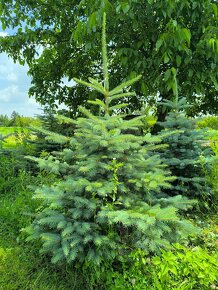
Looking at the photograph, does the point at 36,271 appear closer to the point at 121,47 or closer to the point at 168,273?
the point at 168,273

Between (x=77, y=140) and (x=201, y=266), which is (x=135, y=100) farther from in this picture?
(x=201, y=266)

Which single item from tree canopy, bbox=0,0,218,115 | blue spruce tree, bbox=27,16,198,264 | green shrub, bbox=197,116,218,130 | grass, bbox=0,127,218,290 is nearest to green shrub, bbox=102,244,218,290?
grass, bbox=0,127,218,290

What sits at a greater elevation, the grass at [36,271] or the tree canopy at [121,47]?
the tree canopy at [121,47]

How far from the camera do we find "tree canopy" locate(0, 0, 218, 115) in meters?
7.09

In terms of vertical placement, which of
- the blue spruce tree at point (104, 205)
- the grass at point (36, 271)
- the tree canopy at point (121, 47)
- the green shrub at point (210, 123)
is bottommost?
the grass at point (36, 271)

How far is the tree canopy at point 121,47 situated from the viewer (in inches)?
279

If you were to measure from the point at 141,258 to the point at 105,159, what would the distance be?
899mm

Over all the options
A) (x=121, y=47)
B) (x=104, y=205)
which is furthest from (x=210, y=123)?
(x=104, y=205)

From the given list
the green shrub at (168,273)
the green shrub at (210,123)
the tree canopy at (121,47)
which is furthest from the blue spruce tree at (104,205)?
the green shrub at (210,123)

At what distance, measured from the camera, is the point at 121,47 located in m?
8.33

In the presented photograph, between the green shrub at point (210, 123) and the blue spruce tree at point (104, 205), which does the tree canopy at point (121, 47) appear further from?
the blue spruce tree at point (104, 205)

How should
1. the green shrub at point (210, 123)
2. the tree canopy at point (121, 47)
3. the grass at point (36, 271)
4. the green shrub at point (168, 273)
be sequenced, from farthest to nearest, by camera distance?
the green shrub at point (210, 123) < the tree canopy at point (121, 47) < the grass at point (36, 271) < the green shrub at point (168, 273)

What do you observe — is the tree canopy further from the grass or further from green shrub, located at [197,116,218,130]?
the grass

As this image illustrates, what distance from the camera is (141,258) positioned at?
9.98 ft
